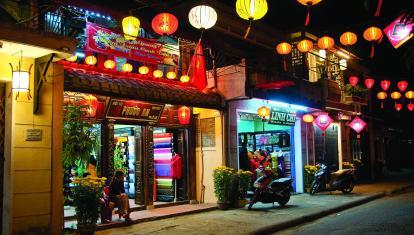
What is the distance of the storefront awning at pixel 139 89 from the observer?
425 inches

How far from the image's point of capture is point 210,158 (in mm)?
14875

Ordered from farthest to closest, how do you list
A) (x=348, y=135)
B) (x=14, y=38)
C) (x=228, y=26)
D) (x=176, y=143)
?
(x=348, y=135)
(x=228, y=26)
(x=176, y=143)
(x=14, y=38)

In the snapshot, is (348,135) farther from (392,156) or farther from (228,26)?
(392,156)

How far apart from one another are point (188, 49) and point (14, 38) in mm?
8246

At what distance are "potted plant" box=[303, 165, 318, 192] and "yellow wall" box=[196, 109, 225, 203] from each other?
576 centimetres

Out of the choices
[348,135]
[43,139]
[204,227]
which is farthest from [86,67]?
[348,135]

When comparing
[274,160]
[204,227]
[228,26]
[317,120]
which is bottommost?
[204,227]

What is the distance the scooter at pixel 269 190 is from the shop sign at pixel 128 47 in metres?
5.17

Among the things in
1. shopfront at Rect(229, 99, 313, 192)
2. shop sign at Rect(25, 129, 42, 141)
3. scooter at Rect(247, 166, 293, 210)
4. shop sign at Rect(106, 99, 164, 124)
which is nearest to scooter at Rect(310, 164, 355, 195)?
shopfront at Rect(229, 99, 313, 192)

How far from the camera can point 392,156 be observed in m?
36.8

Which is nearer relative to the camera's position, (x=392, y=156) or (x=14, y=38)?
(x=14, y=38)

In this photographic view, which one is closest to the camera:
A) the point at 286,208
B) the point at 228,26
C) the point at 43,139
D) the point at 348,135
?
Result: the point at 43,139

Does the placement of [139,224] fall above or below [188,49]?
below

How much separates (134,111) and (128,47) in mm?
2039
